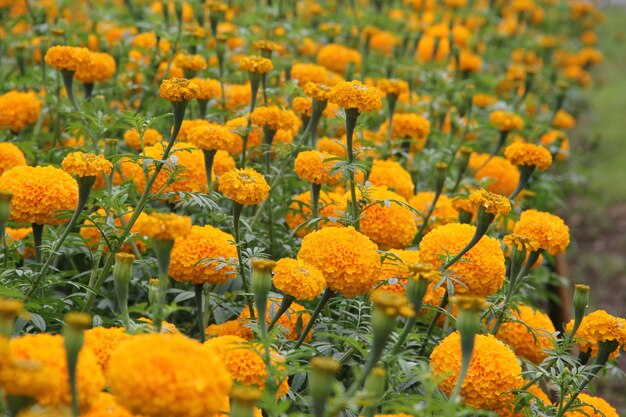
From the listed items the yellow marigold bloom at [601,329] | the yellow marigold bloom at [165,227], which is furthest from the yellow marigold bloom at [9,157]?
the yellow marigold bloom at [601,329]

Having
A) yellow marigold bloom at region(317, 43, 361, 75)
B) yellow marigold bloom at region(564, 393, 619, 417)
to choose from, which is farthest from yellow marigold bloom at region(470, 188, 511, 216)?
yellow marigold bloom at region(317, 43, 361, 75)

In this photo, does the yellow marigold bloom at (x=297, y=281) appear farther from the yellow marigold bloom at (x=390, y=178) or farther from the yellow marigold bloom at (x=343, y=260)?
the yellow marigold bloom at (x=390, y=178)

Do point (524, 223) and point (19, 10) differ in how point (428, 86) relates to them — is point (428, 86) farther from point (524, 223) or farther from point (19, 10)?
point (19, 10)

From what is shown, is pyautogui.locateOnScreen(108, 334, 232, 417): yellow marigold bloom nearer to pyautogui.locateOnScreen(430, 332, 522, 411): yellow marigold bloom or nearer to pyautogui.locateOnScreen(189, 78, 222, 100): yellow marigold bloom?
pyautogui.locateOnScreen(430, 332, 522, 411): yellow marigold bloom

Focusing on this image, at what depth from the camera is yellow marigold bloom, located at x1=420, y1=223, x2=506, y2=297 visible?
223 centimetres

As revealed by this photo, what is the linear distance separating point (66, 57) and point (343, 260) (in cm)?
125

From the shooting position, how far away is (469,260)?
2221 millimetres

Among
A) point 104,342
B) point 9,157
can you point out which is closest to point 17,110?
point 9,157

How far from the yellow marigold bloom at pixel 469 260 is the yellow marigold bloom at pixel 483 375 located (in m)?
0.18

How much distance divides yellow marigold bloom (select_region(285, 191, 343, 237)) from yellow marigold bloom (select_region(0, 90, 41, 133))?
1146 mm

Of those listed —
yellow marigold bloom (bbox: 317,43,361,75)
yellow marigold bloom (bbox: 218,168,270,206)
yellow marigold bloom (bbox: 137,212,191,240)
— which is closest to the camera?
yellow marigold bloom (bbox: 137,212,191,240)

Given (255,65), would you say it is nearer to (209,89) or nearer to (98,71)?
(209,89)

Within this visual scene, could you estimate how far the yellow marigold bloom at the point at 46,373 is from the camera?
1214 mm

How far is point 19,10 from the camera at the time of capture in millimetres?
5578
